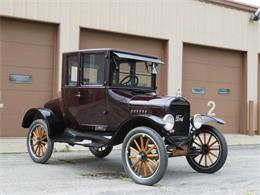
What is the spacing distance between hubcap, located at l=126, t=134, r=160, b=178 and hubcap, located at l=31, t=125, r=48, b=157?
7.00ft

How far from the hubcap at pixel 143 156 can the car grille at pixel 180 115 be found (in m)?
0.65

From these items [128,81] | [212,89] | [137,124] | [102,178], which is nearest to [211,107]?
[212,89]

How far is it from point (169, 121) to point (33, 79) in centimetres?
650

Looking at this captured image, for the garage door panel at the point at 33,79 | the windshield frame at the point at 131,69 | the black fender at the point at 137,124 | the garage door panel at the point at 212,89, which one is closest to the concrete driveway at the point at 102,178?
the black fender at the point at 137,124

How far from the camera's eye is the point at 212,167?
7250mm

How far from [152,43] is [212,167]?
25.5 ft

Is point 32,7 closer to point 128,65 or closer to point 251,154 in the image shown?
point 128,65

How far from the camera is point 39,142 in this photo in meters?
7.90

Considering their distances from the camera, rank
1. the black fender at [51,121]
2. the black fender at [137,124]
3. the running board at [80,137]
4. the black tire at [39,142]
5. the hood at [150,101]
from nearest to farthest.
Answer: the black fender at [137,124] → the hood at [150,101] → the running board at [80,137] → the black fender at [51,121] → the black tire at [39,142]

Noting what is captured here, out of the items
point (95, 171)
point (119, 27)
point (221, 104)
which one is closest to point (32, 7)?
point (119, 27)

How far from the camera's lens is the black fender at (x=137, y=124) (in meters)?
6.28

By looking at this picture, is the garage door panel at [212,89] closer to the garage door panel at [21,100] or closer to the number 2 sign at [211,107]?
the number 2 sign at [211,107]

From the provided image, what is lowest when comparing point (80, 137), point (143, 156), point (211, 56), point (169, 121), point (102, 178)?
point (102, 178)

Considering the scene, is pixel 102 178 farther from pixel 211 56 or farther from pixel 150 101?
pixel 211 56
